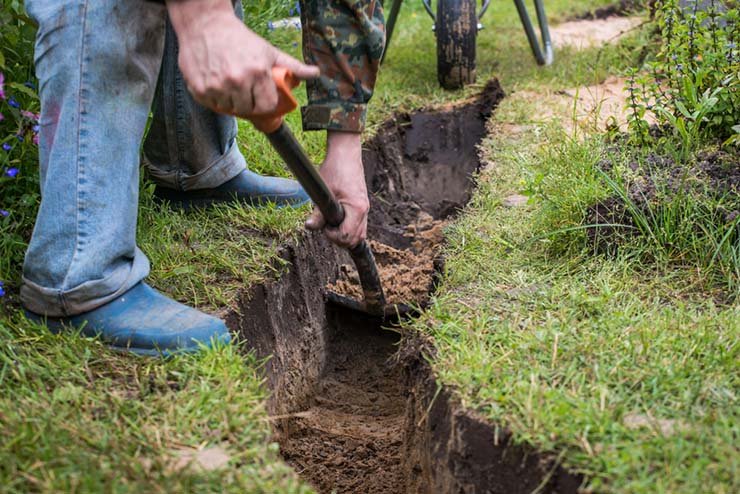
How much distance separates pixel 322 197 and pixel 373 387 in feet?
2.91

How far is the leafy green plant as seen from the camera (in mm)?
2543

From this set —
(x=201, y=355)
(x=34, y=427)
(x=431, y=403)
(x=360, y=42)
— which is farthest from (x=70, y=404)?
(x=360, y=42)

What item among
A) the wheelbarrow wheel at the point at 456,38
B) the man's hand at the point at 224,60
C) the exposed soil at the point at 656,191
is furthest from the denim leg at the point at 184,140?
the wheelbarrow wheel at the point at 456,38

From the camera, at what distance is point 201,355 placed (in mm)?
1813

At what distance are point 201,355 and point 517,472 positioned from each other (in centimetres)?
75

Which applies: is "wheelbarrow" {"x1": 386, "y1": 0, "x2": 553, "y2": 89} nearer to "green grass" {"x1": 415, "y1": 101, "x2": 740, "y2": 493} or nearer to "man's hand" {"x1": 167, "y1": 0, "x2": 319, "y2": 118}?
"green grass" {"x1": 415, "y1": 101, "x2": 740, "y2": 493}

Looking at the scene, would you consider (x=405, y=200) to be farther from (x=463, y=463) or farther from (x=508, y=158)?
(x=463, y=463)

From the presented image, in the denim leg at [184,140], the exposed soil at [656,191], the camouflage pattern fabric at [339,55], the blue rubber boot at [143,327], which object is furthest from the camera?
the denim leg at [184,140]

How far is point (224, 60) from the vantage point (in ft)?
4.90

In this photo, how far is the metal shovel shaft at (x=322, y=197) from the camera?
172 cm

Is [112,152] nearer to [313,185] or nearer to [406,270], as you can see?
[313,185]

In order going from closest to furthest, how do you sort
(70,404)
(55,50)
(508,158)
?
(70,404) < (55,50) < (508,158)

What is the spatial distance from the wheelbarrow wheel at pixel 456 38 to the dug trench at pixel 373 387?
904 mm

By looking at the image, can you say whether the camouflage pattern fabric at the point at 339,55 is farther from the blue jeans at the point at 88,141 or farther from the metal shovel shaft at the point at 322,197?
the blue jeans at the point at 88,141
